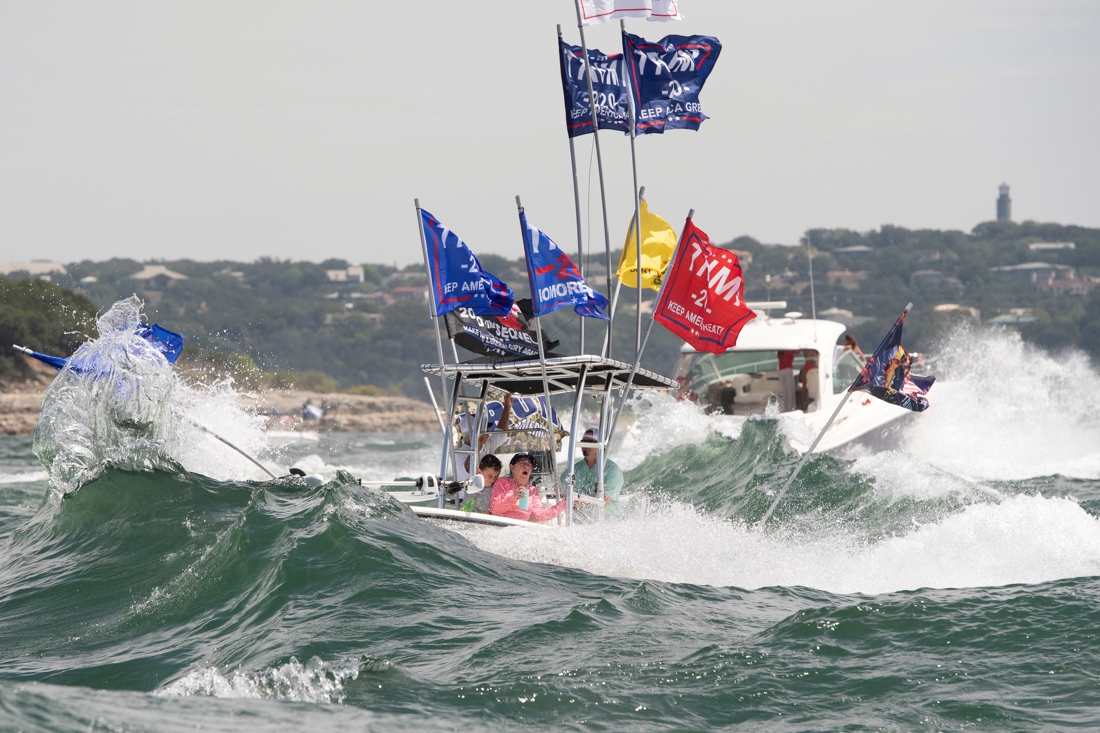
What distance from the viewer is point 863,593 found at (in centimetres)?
857

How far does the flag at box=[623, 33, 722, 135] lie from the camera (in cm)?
1131

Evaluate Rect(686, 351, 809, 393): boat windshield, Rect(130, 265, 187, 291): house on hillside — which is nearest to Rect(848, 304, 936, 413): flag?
Rect(686, 351, 809, 393): boat windshield

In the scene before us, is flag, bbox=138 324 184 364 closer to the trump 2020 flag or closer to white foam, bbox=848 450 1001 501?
the trump 2020 flag

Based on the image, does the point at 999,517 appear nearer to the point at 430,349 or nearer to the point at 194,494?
the point at 194,494

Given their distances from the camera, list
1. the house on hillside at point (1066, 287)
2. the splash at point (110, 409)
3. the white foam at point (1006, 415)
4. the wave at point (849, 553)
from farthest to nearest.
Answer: the house on hillside at point (1066, 287) → the white foam at point (1006, 415) → the splash at point (110, 409) → the wave at point (849, 553)

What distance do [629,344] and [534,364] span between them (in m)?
56.2

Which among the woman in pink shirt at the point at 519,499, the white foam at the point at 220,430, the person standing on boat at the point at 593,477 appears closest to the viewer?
the woman in pink shirt at the point at 519,499

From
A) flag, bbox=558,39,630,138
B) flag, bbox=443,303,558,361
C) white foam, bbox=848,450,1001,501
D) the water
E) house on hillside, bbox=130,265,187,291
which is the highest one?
house on hillside, bbox=130,265,187,291

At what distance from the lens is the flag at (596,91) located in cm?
1116

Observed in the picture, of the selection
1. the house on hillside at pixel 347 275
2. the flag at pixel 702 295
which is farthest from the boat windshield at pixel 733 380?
the house on hillside at pixel 347 275

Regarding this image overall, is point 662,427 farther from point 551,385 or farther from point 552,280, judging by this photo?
point 552,280

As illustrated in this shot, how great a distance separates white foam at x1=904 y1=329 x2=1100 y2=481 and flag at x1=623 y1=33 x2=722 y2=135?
10111 mm

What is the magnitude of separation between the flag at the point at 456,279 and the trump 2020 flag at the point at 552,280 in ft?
1.00

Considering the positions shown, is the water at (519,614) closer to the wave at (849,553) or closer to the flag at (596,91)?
the wave at (849,553)
